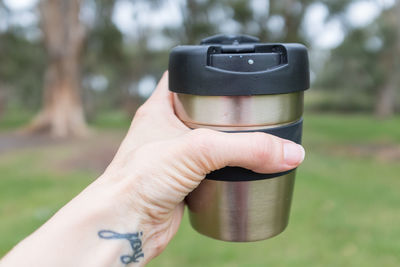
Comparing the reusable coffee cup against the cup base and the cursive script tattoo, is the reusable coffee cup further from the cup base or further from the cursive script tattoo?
the cursive script tattoo

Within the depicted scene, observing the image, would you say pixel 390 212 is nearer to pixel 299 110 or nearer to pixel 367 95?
pixel 299 110

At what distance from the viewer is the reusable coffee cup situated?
110 centimetres

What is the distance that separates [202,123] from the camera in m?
1.21

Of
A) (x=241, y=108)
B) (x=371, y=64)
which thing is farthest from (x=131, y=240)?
(x=371, y=64)

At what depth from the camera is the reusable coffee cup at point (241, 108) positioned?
1.10 metres

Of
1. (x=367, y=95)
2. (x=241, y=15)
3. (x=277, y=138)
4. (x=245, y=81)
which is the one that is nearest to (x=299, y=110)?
(x=277, y=138)

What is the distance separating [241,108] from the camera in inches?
44.8

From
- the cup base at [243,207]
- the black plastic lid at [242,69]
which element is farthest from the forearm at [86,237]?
the black plastic lid at [242,69]

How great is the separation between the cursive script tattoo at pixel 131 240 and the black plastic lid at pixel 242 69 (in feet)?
1.82

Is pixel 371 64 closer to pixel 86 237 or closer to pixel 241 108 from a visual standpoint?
pixel 241 108

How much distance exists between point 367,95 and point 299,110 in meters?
19.1

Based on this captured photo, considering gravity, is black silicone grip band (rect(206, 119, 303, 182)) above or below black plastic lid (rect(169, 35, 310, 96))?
below

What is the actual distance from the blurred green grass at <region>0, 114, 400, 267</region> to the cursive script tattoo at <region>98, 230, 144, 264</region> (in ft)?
5.08

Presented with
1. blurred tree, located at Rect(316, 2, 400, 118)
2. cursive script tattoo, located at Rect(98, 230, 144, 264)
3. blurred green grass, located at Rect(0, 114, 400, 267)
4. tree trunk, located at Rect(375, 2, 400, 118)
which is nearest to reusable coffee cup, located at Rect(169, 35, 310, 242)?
cursive script tattoo, located at Rect(98, 230, 144, 264)
